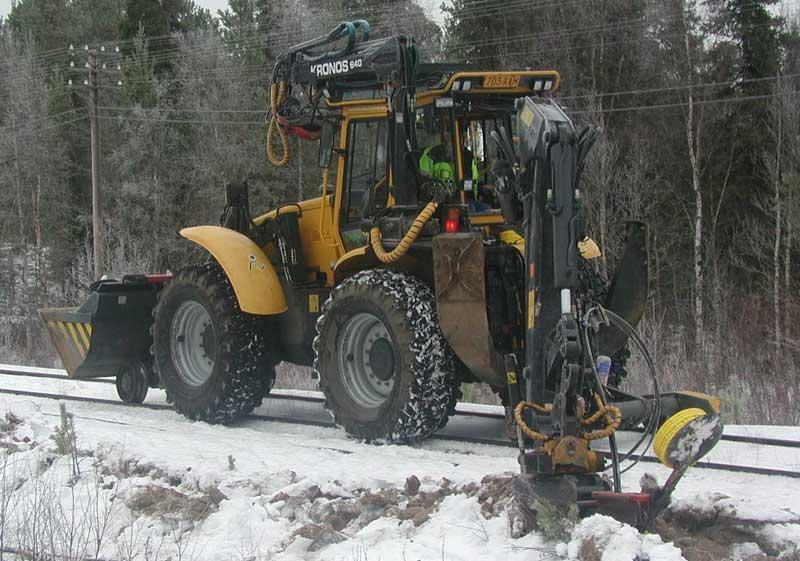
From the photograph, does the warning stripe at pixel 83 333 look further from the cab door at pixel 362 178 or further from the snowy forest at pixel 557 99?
the snowy forest at pixel 557 99

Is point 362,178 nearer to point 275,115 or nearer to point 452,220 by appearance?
point 275,115

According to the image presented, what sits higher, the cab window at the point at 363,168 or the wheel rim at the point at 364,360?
the cab window at the point at 363,168

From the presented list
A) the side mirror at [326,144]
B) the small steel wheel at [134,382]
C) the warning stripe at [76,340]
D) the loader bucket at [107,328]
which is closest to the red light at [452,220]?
the side mirror at [326,144]

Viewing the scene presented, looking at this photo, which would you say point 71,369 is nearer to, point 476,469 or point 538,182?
point 476,469

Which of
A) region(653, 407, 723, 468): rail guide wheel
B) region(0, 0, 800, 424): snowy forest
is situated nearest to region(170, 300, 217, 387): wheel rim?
region(653, 407, 723, 468): rail guide wheel

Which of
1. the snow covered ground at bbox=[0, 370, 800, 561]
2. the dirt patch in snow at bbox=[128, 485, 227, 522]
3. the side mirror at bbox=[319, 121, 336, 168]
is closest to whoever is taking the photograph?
the snow covered ground at bbox=[0, 370, 800, 561]

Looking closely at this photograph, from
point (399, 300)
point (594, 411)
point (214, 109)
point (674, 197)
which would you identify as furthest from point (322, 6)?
point (594, 411)

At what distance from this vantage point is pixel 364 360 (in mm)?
8844

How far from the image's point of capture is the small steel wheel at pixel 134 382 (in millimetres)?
11188

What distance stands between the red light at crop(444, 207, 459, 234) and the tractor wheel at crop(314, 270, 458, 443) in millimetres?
571

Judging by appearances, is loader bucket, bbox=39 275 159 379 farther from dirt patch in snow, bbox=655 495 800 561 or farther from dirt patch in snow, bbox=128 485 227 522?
dirt patch in snow, bbox=655 495 800 561

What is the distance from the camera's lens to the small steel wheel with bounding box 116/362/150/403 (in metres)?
11.2

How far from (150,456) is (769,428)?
496cm

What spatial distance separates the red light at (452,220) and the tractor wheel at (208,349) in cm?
260
